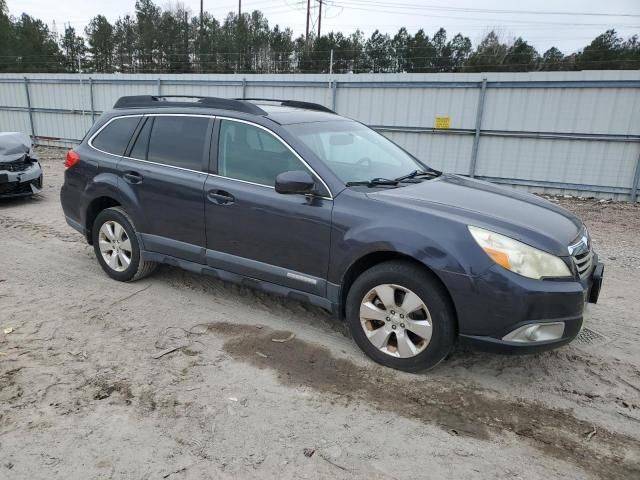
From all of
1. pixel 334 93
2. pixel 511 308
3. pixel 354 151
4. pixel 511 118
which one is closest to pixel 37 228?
pixel 354 151

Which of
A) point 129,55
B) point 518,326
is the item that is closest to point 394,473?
point 518,326

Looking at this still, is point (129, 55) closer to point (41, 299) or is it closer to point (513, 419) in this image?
point (41, 299)

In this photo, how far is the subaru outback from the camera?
10.0 ft

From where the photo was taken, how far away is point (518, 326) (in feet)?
9.86

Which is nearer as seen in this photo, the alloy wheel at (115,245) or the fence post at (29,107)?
the alloy wheel at (115,245)

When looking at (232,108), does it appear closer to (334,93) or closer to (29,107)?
(334,93)

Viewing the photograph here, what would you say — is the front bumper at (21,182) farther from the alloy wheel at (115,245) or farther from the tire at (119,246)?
the alloy wheel at (115,245)

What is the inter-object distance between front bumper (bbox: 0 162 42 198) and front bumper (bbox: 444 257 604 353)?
788cm

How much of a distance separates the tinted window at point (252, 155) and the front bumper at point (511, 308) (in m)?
1.51

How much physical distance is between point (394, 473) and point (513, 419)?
917 mm

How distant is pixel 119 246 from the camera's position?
4977mm

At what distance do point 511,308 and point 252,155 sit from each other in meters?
2.28

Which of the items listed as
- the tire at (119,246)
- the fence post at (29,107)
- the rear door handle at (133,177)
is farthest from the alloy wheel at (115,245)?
the fence post at (29,107)

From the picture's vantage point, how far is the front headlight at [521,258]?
299 centimetres
